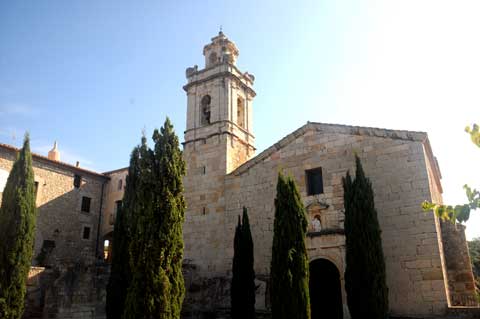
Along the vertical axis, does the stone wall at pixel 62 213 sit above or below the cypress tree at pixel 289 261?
above

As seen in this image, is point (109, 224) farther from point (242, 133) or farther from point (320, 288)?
point (320, 288)

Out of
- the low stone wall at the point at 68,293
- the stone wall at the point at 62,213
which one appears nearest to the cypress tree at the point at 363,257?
the low stone wall at the point at 68,293

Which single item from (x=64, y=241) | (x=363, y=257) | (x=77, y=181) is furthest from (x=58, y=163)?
(x=363, y=257)

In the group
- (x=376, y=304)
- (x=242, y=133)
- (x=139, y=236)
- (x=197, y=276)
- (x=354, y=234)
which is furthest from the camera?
(x=242, y=133)

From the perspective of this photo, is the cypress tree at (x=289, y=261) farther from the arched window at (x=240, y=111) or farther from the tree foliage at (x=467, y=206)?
the arched window at (x=240, y=111)

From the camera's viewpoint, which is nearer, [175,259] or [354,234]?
[175,259]

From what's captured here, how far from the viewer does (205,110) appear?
715 inches

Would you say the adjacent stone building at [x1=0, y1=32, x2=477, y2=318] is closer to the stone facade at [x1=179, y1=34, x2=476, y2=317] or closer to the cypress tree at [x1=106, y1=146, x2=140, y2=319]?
the stone facade at [x1=179, y1=34, x2=476, y2=317]

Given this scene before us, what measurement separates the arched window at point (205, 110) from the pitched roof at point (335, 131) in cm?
329

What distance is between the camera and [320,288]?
44.0ft

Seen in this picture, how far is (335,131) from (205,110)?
642 centimetres

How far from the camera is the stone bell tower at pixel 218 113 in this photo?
1673cm

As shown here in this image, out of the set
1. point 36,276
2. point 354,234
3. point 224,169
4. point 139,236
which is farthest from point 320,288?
point 36,276

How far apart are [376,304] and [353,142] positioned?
5.51m
